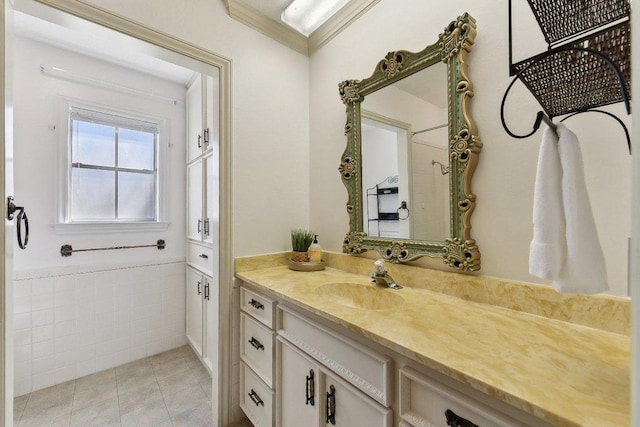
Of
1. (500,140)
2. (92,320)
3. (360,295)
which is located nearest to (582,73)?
(500,140)

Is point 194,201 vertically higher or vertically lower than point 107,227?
higher

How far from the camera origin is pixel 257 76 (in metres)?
1.68

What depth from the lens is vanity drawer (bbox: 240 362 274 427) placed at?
1.29 meters

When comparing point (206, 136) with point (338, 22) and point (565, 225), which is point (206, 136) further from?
point (565, 225)

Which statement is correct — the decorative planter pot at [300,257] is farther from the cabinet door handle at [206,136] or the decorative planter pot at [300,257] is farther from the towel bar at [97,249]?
the towel bar at [97,249]

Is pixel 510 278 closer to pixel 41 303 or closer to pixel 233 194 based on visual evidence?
pixel 233 194

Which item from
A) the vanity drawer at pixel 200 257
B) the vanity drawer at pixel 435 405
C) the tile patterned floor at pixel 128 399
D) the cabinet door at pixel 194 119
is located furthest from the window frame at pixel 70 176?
the vanity drawer at pixel 435 405

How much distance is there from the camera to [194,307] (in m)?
2.33

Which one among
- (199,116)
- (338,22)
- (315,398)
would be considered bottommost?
(315,398)

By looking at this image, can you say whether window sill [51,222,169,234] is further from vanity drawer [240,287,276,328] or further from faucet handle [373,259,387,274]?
faucet handle [373,259,387,274]

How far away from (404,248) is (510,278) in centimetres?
43

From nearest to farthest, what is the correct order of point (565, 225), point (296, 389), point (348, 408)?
point (565, 225) < point (348, 408) < point (296, 389)

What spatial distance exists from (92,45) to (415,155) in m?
2.54

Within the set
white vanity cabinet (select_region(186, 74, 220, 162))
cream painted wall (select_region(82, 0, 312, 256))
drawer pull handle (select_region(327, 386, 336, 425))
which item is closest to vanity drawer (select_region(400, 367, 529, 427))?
drawer pull handle (select_region(327, 386, 336, 425))
